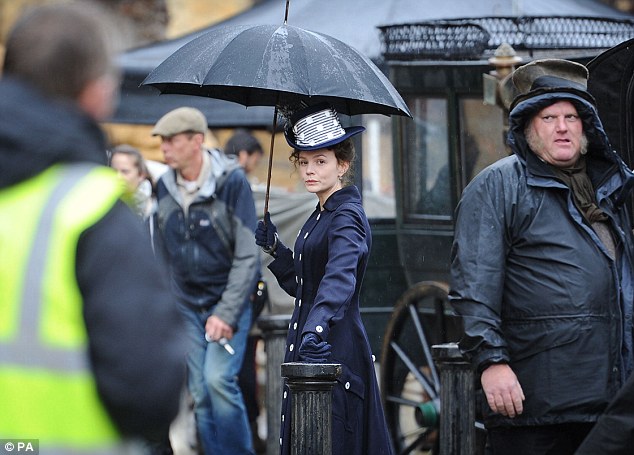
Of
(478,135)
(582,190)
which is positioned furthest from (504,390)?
(478,135)

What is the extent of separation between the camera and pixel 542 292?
466 centimetres

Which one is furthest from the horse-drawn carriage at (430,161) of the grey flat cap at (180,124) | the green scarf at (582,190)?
the green scarf at (582,190)

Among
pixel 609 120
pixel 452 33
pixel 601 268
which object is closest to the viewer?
pixel 601 268

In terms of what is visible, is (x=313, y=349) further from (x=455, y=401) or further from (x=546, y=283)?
(x=455, y=401)

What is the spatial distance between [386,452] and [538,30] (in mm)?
4176

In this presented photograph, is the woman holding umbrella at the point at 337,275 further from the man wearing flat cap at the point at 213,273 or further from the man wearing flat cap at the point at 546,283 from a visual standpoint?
the man wearing flat cap at the point at 213,273

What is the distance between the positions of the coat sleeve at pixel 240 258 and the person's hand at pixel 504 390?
9.11 feet

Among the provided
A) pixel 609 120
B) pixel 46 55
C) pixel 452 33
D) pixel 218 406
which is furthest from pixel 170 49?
pixel 46 55

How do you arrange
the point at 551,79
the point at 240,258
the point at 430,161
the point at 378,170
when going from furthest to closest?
1. the point at 378,170
2. the point at 430,161
3. the point at 240,258
4. the point at 551,79

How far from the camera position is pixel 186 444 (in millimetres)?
8891

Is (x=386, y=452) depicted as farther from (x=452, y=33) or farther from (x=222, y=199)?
(x=452, y=33)

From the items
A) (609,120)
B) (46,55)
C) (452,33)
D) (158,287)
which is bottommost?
(158,287)

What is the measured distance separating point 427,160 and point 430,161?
36mm

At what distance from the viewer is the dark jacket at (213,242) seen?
24.0 feet
